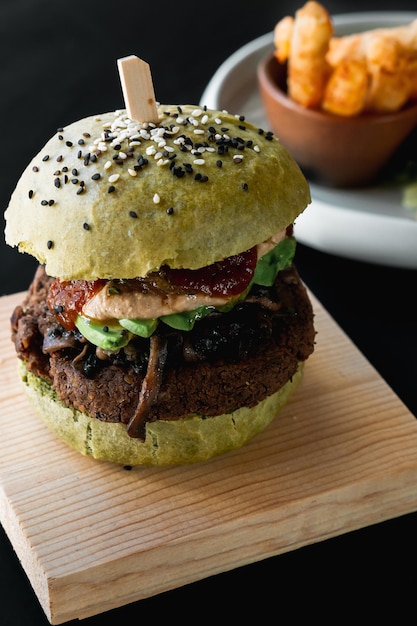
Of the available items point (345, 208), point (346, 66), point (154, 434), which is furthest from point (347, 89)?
point (154, 434)

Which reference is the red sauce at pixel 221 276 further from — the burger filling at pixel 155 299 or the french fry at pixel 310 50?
the french fry at pixel 310 50

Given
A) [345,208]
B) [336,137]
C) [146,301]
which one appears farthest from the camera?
[336,137]

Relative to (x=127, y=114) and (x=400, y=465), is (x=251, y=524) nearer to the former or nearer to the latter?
(x=400, y=465)

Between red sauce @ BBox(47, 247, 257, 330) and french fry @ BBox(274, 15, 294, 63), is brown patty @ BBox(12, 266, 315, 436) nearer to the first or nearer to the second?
red sauce @ BBox(47, 247, 257, 330)

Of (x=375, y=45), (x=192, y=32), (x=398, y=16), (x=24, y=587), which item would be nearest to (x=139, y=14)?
(x=192, y=32)

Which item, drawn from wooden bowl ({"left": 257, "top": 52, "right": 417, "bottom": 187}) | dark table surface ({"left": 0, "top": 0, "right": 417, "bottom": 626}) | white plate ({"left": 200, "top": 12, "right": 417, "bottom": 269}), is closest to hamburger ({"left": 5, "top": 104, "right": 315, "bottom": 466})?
dark table surface ({"left": 0, "top": 0, "right": 417, "bottom": 626})

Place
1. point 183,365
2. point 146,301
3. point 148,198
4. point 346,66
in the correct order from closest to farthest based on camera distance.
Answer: point 148,198
point 146,301
point 183,365
point 346,66

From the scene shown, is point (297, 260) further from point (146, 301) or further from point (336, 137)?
point (146, 301)
